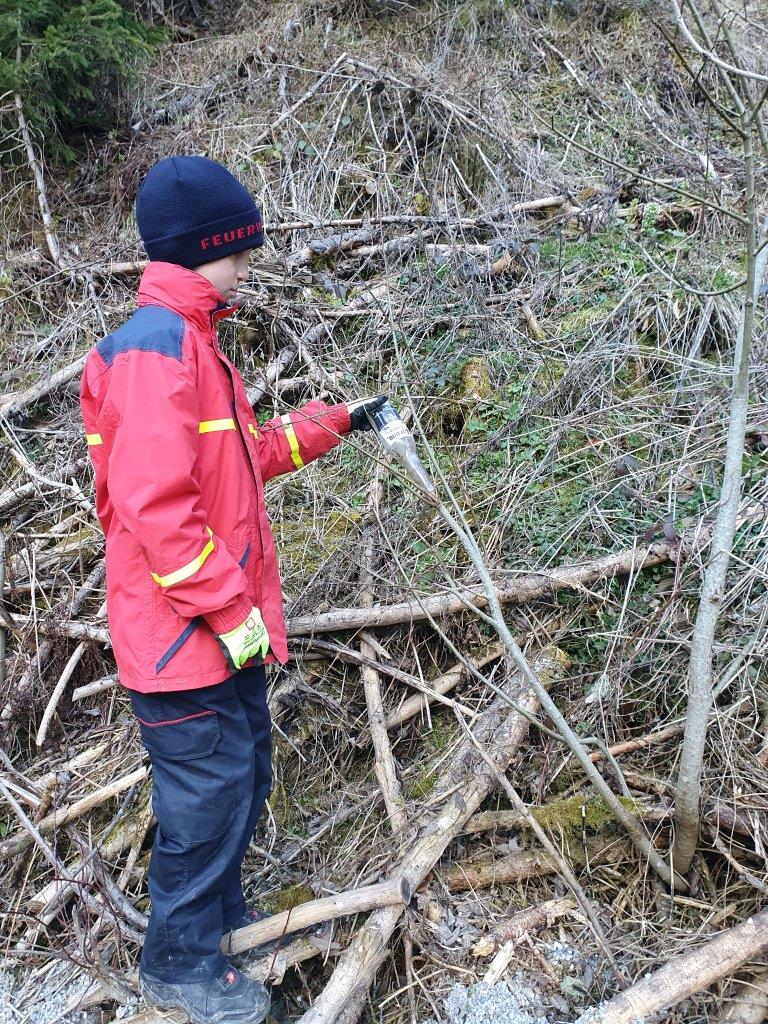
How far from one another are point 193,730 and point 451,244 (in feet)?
10.4

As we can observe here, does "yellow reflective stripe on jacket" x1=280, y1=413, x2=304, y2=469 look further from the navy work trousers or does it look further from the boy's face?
the navy work trousers

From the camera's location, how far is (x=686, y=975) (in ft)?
6.68

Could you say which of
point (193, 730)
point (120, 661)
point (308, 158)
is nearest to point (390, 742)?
point (193, 730)

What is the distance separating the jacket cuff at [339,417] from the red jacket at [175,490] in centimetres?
36

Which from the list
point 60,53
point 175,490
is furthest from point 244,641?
point 60,53

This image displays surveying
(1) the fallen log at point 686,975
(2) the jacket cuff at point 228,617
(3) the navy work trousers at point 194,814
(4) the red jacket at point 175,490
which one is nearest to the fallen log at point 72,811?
(3) the navy work trousers at point 194,814

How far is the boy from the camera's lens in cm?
189

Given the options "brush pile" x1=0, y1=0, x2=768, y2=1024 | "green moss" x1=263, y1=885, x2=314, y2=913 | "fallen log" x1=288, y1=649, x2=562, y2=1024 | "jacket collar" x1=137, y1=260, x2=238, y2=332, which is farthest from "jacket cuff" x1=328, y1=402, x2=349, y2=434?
"green moss" x1=263, y1=885, x2=314, y2=913

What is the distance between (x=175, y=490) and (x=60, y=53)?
3788 millimetres

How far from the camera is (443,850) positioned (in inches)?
96.4

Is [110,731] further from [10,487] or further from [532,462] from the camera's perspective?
[532,462]

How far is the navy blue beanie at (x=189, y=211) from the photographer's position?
2045mm

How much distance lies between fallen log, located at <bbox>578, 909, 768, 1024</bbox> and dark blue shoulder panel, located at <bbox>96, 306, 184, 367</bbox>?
2.14m

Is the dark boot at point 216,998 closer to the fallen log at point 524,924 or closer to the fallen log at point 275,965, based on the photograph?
the fallen log at point 275,965
